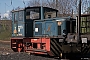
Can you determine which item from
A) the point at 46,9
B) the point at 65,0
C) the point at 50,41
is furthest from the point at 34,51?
the point at 65,0

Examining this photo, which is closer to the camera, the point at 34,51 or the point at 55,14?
the point at 34,51

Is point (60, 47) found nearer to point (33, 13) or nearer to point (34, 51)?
point (34, 51)

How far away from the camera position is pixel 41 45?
14188 millimetres

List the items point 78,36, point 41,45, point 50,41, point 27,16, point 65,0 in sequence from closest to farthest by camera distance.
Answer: point 78,36
point 50,41
point 41,45
point 27,16
point 65,0

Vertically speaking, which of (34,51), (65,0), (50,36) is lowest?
(34,51)

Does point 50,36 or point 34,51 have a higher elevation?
point 50,36

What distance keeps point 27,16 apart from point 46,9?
134cm

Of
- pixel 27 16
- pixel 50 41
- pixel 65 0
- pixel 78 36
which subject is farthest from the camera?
pixel 65 0

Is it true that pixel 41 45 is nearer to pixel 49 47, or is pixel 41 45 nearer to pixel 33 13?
pixel 49 47

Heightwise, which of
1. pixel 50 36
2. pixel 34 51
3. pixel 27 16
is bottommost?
pixel 34 51

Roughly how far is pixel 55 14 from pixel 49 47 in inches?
130

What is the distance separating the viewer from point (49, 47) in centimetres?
1339

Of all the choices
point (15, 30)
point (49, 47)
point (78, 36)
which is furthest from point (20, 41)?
point (78, 36)

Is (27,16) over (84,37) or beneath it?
over
